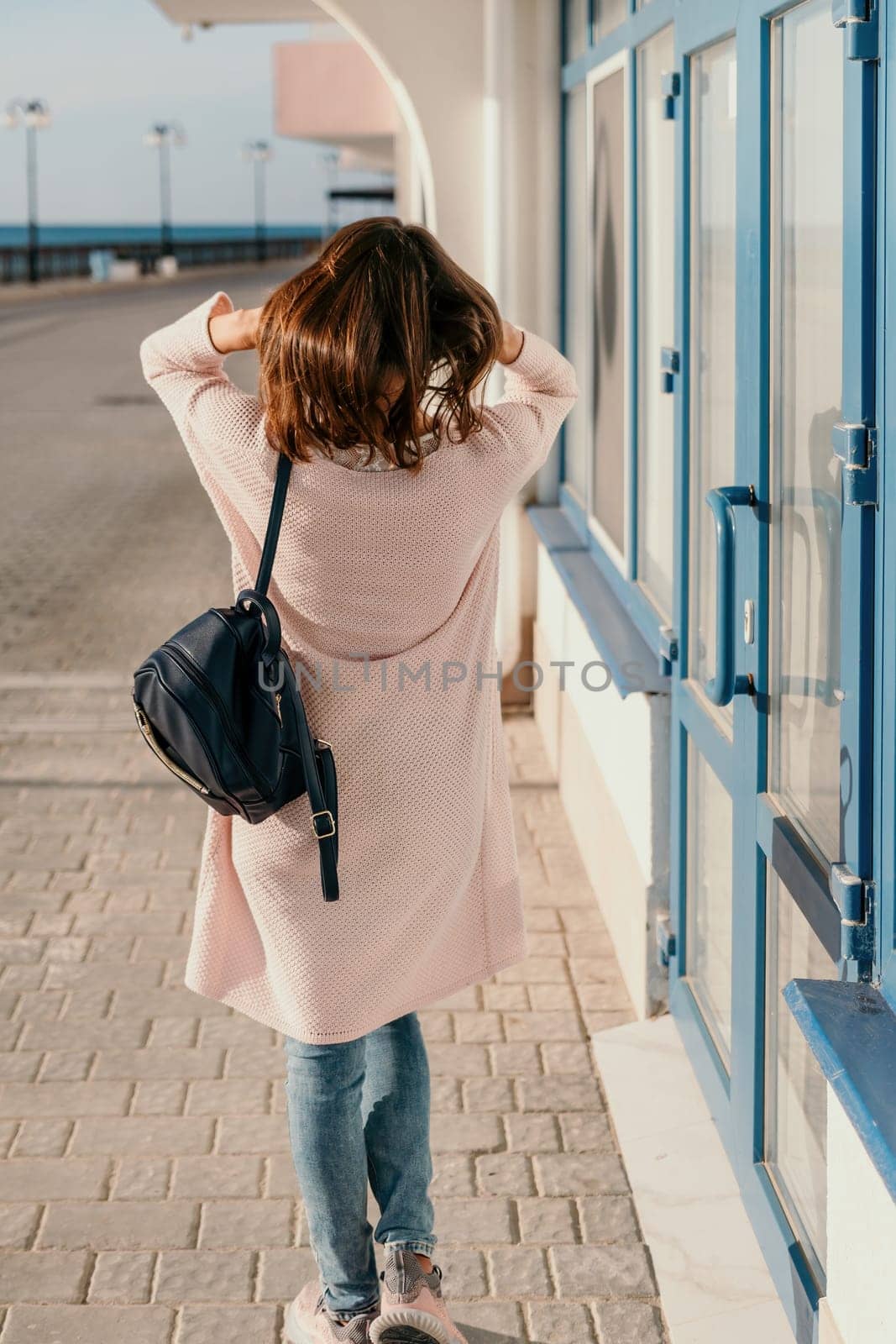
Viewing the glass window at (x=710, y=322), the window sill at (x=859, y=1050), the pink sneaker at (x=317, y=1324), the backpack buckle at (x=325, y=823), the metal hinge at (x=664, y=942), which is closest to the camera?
the window sill at (x=859, y=1050)

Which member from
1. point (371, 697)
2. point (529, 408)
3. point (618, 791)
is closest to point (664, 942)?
point (618, 791)

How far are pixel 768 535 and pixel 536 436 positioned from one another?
649mm

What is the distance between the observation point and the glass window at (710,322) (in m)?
3.53

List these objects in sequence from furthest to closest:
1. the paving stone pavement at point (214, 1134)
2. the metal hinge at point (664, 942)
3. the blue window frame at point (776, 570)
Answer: the metal hinge at point (664, 942), the paving stone pavement at point (214, 1134), the blue window frame at point (776, 570)

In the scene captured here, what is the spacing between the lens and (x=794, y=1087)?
3.05 meters

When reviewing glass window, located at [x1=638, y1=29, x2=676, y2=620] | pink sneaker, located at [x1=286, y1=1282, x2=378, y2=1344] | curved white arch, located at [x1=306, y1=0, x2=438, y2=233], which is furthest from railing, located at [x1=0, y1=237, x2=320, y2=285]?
pink sneaker, located at [x1=286, y1=1282, x2=378, y2=1344]

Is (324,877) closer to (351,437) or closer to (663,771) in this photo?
(351,437)

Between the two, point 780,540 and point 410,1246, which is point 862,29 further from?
point 410,1246

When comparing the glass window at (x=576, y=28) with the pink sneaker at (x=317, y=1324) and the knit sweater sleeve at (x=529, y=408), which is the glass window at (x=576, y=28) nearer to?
the knit sweater sleeve at (x=529, y=408)

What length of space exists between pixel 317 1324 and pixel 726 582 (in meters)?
1.56

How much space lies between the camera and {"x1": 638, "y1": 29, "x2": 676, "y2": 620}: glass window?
4469 mm

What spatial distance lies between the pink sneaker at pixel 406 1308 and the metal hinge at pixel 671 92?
2.70 m

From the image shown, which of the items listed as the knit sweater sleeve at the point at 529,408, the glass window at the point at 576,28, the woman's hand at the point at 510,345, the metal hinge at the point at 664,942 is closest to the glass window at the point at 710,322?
the metal hinge at the point at 664,942

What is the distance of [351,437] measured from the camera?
2.36 metres
